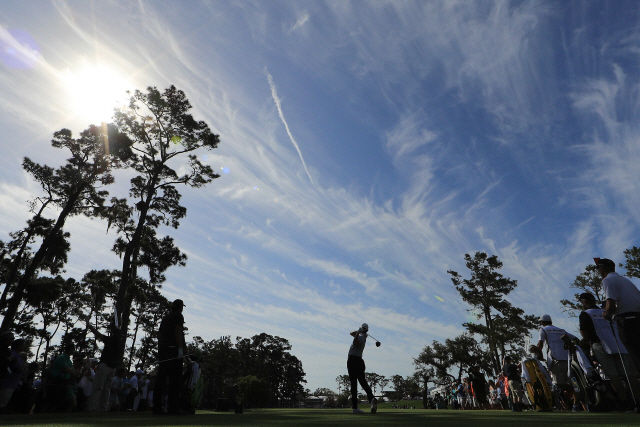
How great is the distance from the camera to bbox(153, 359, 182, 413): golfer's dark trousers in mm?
6418

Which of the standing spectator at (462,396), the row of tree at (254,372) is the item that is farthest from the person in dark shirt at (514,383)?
the row of tree at (254,372)

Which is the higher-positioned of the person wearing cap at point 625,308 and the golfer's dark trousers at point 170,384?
the person wearing cap at point 625,308

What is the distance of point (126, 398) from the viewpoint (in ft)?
44.1

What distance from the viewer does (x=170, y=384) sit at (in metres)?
6.41

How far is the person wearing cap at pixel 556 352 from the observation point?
25.4 feet

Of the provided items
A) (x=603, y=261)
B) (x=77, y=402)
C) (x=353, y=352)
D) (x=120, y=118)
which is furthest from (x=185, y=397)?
(x=120, y=118)

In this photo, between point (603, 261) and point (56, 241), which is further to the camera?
point (56, 241)

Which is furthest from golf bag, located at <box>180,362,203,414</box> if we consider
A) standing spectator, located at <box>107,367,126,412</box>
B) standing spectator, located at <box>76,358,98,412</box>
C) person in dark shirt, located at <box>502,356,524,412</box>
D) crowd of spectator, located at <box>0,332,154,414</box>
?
person in dark shirt, located at <box>502,356,524,412</box>

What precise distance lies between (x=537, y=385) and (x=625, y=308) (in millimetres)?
4052

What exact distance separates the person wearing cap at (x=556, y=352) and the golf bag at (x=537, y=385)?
0.87 ft

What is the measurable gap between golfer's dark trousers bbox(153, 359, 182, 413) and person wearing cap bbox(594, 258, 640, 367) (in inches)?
258

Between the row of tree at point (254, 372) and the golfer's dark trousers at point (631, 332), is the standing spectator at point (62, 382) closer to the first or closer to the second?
the golfer's dark trousers at point (631, 332)

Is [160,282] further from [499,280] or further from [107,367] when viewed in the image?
[499,280]

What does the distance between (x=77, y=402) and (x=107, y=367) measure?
8.72ft
